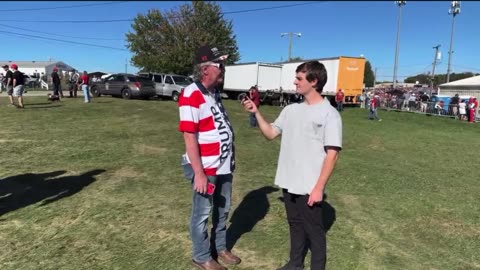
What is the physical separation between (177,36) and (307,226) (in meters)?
43.2

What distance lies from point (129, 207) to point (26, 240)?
50.8 inches

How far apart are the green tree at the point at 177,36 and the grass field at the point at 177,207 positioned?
3468 cm

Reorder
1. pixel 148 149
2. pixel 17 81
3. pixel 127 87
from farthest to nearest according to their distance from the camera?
pixel 127 87
pixel 17 81
pixel 148 149

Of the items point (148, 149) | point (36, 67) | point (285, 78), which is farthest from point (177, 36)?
point (36, 67)

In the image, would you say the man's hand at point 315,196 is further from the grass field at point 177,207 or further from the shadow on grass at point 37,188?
the shadow on grass at point 37,188

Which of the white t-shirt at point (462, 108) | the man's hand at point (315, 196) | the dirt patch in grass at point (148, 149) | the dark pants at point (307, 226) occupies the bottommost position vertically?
the dirt patch in grass at point (148, 149)

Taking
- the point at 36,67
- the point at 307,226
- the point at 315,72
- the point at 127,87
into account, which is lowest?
the point at 307,226

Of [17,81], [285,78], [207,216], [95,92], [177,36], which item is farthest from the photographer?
→ [177,36]

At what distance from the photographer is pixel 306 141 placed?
3.23 metres

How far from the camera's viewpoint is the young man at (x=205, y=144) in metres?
3.22

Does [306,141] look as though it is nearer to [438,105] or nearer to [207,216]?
[207,216]

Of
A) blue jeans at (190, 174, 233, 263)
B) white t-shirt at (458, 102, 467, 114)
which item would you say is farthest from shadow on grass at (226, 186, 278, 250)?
white t-shirt at (458, 102, 467, 114)

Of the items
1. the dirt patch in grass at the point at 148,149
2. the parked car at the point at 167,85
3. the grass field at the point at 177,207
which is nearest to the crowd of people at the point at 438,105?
the parked car at the point at 167,85

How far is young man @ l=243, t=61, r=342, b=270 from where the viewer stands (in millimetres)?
3135
